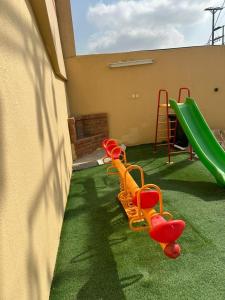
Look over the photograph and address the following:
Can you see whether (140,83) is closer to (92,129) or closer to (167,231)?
(92,129)

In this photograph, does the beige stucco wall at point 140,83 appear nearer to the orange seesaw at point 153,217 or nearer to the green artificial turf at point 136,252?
the green artificial turf at point 136,252

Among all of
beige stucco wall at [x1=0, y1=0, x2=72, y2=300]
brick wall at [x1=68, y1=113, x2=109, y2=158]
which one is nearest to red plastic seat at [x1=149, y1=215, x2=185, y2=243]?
beige stucco wall at [x1=0, y1=0, x2=72, y2=300]

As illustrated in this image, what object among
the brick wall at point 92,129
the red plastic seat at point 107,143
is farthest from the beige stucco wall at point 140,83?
the red plastic seat at point 107,143

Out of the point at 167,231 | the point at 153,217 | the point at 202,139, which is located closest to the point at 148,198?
the point at 153,217

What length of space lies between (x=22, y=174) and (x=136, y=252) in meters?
1.57

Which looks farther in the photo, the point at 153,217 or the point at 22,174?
the point at 153,217

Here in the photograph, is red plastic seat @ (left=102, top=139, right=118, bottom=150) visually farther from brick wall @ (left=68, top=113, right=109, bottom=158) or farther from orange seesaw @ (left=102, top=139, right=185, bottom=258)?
brick wall @ (left=68, top=113, right=109, bottom=158)

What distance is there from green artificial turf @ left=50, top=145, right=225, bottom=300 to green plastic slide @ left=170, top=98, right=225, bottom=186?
328 millimetres

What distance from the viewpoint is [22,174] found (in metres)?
1.85

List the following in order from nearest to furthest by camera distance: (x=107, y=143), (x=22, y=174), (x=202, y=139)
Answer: (x=22, y=174) → (x=107, y=143) → (x=202, y=139)

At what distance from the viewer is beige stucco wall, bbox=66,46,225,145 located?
7.34 m

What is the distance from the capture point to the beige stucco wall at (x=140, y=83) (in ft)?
24.1

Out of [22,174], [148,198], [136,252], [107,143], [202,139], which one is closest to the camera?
[22,174]

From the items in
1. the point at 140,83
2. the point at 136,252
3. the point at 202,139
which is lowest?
the point at 136,252
